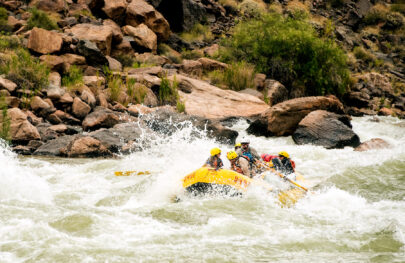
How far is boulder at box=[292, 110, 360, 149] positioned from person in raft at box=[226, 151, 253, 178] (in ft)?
14.5

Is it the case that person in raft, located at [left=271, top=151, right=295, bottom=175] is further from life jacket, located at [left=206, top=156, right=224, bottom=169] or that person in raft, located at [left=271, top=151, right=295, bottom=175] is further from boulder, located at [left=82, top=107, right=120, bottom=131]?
boulder, located at [left=82, top=107, right=120, bottom=131]

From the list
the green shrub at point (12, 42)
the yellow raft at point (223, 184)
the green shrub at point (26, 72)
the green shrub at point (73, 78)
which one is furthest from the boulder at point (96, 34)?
the yellow raft at point (223, 184)

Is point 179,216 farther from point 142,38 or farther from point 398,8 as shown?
point 398,8

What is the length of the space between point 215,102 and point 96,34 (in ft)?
19.7

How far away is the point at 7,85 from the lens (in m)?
10.9

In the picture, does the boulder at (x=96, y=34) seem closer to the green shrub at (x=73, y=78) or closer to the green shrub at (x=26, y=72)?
the green shrub at (x=73, y=78)

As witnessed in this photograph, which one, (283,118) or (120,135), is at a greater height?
(120,135)

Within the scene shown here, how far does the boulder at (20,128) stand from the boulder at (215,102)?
4.92 metres

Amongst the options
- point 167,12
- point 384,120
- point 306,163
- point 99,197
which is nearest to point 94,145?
point 99,197

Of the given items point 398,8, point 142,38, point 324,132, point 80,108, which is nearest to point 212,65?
point 142,38

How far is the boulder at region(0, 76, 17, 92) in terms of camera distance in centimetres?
1080

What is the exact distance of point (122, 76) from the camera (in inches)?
558

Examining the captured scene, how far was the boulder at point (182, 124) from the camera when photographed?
1098cm

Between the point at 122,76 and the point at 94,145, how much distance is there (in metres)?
5.33
